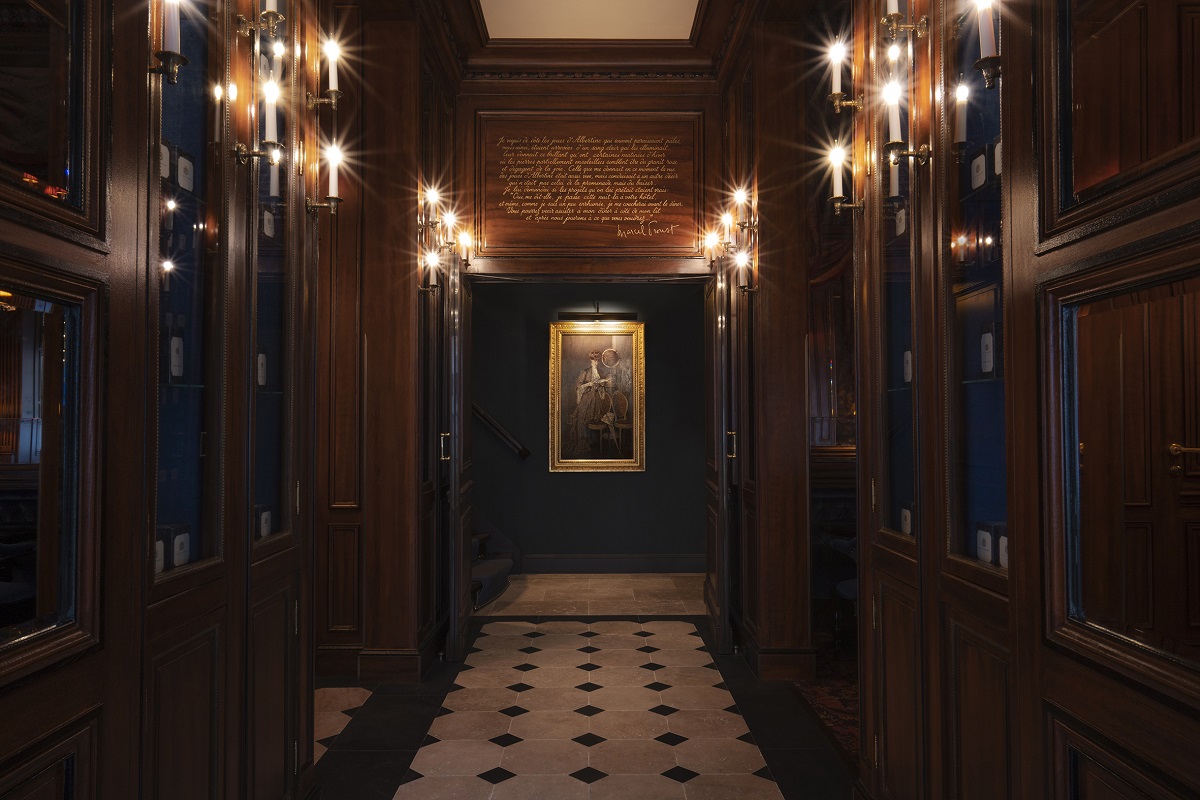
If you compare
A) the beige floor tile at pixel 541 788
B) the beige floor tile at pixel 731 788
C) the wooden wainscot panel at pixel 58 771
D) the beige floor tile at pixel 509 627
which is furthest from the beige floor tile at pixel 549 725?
the wooden wainscot panel at pixel 58 771

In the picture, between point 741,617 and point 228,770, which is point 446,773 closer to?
point 228,770

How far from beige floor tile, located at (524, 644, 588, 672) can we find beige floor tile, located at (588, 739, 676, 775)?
1299mm

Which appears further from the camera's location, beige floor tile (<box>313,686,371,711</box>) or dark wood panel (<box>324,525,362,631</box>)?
dark wood panel (<box>324,525,362,631</box>)

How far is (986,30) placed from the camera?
204 cm

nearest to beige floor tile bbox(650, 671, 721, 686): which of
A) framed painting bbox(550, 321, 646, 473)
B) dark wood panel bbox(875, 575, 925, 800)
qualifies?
dark wood panel bbox(875, 575, 925, 800)

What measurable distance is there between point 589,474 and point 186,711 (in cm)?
637

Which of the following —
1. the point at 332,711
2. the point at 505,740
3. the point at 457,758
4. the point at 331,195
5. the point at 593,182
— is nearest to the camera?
the point at 331,195

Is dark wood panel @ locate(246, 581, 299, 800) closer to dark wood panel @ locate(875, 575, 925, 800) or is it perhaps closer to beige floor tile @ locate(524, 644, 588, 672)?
dark wood panel @ locate(875, 575, 925, 800)

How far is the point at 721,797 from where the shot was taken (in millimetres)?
3260

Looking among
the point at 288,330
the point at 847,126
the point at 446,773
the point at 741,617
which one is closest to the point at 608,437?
the point at 741,617

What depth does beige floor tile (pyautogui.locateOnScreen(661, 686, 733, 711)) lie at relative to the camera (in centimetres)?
435

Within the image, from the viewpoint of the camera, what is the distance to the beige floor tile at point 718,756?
3.55 meters

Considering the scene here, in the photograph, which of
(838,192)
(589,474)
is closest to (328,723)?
(838,192)

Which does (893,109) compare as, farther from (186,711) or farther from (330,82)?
(186,711)
